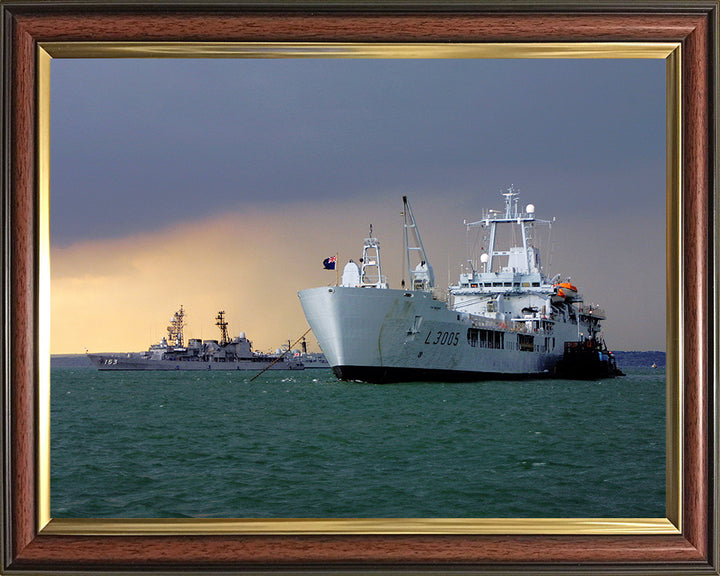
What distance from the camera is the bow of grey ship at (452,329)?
86.7ft

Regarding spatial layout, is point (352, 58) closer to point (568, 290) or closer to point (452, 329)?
point (568, 290)

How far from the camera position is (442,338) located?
2817cm

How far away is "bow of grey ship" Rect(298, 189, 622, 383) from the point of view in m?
26.4

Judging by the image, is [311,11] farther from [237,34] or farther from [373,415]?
[373,415]

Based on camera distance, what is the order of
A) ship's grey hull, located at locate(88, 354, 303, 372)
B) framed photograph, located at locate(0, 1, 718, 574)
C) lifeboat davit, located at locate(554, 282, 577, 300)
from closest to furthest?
framed photograph, located at locate(0, 1, 718, 574) → lifeboat davit, located at locate(554, 282, 577, 300) → ship's grey hull, located at locate(88, 354, 303, 372)

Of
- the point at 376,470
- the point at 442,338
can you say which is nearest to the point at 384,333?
the point at 442,338

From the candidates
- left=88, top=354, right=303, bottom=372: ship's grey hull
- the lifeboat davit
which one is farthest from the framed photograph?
left=88, top=354, right=303, bottom=372: ship's grey hull

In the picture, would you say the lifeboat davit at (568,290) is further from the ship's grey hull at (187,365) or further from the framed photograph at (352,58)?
the ship's grey hull at (187,365)

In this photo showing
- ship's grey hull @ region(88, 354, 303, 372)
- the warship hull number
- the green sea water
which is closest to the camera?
the green sea water

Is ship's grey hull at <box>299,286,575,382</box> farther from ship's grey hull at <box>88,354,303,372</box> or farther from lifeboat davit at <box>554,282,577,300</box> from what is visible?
ship's grey hull at <box>88,354,303,372</box>

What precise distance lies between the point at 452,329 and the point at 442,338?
77 cm

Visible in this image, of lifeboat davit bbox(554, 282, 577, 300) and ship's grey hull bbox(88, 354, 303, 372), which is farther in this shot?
ship's grey hull bbox(88, 354, 303, 372)

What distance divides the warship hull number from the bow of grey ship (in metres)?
0.04

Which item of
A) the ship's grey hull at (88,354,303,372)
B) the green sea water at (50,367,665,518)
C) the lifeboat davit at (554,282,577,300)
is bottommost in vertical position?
the ship's grey hull at (88,354,303,372)
